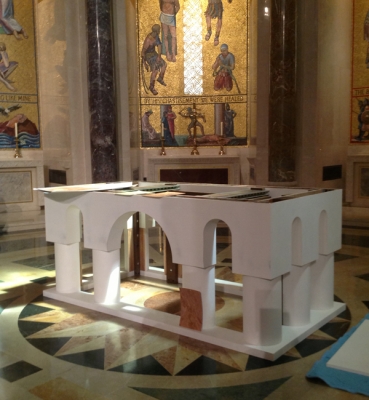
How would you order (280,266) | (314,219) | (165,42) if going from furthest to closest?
(165,42) < (314,219) < (280,266)

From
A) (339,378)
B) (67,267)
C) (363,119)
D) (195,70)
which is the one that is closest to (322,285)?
(339,378)

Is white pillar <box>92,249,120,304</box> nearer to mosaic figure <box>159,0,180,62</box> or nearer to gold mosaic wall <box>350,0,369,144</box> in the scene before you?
gold mosaic wall <box>350,0,369,144</box>

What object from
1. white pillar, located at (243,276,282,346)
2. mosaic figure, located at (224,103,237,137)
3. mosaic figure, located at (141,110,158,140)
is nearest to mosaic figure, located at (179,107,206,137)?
mosaic figure, located at (224,103,237,137)

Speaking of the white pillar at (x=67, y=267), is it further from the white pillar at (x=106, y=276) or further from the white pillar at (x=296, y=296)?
the white pillar at (x=296, y=296)

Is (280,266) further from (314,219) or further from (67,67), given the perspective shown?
(67,67)

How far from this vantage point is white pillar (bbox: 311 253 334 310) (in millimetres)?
4582

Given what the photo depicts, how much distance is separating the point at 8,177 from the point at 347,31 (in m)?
6.99

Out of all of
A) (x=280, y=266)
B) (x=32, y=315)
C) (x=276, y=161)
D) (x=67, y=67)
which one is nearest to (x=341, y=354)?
(x=280, y=266)

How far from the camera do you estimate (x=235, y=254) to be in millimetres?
3836

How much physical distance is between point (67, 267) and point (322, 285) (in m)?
2.55

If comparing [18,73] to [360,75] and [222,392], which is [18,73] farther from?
[222,392]

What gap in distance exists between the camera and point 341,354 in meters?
3.62

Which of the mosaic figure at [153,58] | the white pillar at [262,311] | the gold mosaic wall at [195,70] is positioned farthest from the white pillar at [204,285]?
the mosaic figure at [153,58]

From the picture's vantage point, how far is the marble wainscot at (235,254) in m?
3.78
